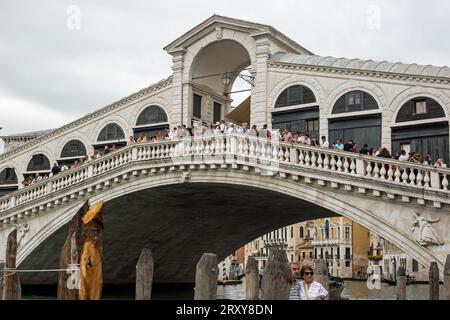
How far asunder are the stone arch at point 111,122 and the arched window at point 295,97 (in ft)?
21.2

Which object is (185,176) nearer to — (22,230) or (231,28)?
(231,28)

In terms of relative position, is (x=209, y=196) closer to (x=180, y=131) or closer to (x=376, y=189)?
(x=180, y=131)

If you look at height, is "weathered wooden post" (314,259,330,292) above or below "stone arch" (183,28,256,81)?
below

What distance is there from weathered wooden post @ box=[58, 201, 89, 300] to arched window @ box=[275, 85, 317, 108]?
11745 millimetres

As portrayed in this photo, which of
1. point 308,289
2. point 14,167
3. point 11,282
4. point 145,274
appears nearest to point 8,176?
point 14,167

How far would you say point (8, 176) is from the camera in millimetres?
27672

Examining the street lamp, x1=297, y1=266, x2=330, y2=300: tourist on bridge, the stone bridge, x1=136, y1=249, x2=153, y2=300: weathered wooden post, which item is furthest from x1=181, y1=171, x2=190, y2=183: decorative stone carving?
x1=297, y1=266, x2=330, y2=300: tourist on bridge

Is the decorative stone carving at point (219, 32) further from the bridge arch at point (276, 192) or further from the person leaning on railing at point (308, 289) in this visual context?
the person leaning on railing at point (308, 289)

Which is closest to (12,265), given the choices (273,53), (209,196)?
(209,196)

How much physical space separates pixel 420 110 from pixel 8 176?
17.6 meters

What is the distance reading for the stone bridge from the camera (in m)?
15.7

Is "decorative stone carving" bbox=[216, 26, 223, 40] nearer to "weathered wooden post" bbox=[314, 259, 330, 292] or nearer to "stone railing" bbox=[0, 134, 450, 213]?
"stone railing" bbox=[0, 134, 450, 213]
